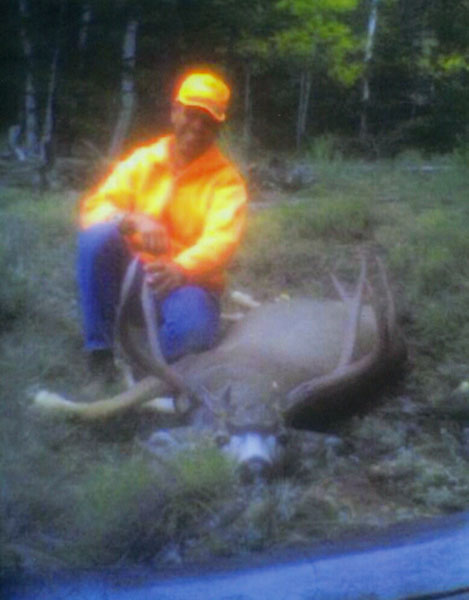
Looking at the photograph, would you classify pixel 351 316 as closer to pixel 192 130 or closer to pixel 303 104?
pixel 192 130

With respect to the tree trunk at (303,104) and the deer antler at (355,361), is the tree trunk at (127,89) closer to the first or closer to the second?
the tree trunk at (303,104)

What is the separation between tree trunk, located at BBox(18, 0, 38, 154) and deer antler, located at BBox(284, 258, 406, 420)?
1.66 ft

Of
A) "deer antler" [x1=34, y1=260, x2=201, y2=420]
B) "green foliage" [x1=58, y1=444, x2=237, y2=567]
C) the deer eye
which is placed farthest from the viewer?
"deer antler" [x1=34, y1=260, x2=201, y2=420]

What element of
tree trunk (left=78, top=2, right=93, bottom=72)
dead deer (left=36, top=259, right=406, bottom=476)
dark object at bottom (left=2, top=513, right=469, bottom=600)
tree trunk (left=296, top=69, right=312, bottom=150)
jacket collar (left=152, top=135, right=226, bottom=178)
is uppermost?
tree trunk (left=78, top=2, right=93, bottom=72)

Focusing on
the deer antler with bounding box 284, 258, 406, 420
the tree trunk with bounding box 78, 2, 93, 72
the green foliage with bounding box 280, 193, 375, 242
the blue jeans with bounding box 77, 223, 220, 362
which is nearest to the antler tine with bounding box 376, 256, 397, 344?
the deer antler with bounding box 284, 258, 406, 420

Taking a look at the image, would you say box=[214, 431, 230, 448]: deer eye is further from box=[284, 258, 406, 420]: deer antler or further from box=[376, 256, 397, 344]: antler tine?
box=[376, 256, 397, 344]: antler tine

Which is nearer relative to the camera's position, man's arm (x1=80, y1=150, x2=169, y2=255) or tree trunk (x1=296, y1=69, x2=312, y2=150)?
tree trunk (x1=296, y1=69, x2=312, y2=150)

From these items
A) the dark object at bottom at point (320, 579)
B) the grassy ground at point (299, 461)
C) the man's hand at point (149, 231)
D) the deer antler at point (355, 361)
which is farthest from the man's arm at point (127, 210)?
the dark object at bottom at point (320, 579)

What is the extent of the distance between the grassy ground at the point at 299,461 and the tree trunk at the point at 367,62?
47mm

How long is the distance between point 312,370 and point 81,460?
2.00ft

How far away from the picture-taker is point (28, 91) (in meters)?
1.11

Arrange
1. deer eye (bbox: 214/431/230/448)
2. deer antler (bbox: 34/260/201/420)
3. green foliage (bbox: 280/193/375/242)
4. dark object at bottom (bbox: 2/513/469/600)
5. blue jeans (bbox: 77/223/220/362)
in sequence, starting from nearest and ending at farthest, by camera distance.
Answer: dark object at bottom (bbox: 2/513/469/600)
green foliage (bbox: 280/193/375/242)
deer eye (bbox: 214/431/230/448)
deer antler (bbox: 34/260/201/420)
blue jeans (bbox: 77/223/220/362)

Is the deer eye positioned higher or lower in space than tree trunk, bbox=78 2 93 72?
lower

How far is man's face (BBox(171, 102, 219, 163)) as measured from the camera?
1.49 m
